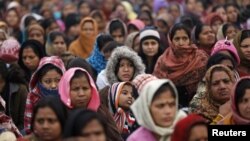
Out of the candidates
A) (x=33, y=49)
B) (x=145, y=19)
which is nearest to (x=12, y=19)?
(x=145, y=19)

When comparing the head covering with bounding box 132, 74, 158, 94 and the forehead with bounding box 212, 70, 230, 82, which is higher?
the forehead with bounding box 212, 70, 230, 82

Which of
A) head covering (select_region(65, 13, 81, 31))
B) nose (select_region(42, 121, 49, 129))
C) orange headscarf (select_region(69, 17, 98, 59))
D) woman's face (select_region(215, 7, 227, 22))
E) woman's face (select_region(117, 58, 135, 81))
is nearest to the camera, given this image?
nose (select_region(42, 121, 49, 129))

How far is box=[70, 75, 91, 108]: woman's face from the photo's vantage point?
28.0ft

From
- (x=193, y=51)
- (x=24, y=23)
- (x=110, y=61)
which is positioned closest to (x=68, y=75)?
(x=110, y=61)

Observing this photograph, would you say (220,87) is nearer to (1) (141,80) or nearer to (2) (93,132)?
(1) (141,80)

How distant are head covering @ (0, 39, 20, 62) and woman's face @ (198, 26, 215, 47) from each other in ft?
8.51

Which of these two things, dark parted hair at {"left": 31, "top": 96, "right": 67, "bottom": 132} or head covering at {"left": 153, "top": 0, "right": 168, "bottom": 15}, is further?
head covering at {"left": 153, "top": 0, "right": 168, "bottom": 15}

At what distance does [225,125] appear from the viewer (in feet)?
25.3

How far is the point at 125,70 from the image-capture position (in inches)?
423

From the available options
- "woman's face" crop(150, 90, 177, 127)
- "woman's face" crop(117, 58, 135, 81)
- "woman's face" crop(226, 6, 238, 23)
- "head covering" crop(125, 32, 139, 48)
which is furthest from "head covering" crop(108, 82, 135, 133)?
"woman's face" crop(226, 6, 238, 23)

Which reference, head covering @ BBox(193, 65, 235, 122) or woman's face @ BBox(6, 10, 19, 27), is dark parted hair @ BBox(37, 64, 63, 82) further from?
woman's face @ BBox(6, 10, 19, 27)

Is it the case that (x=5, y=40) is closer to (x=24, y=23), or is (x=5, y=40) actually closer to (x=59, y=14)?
(x=24, y=23)

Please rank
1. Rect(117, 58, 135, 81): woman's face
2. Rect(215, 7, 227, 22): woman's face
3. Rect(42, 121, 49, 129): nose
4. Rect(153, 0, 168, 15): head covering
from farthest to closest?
Rect(153, 0, 168, 15): head covering < Rect(215, 7, 227, 22): woman's face < Rect(117, 58, 135, 81): woman's face < Rect(42, 121, 49, 129): nose

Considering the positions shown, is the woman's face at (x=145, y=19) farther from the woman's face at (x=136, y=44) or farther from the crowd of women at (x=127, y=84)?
the woman's face at (x=136, y=44)
